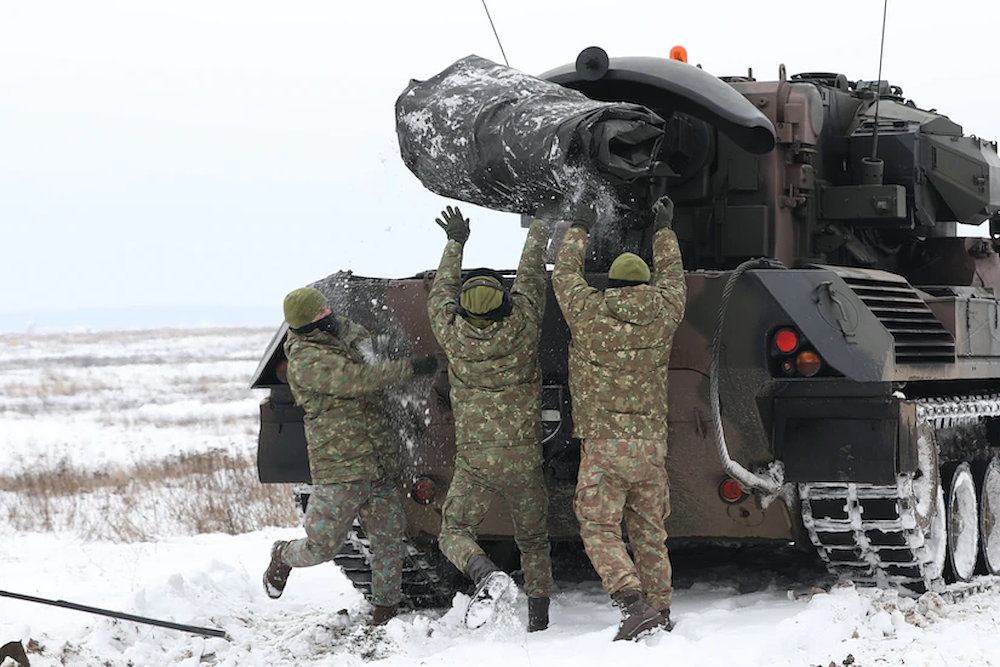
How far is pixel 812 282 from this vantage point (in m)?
7.12

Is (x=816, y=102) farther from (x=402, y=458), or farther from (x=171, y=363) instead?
(x=171, y=363)

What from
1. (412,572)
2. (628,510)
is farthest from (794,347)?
(412,572)

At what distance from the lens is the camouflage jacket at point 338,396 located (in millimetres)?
7379

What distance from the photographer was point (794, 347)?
7051 millimetres

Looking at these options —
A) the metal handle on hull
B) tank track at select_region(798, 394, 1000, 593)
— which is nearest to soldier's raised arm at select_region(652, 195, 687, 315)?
the metal handle on hull

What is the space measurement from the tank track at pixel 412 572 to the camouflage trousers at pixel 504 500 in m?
0.96

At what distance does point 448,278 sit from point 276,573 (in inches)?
73.2

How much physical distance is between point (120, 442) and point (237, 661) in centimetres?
1397

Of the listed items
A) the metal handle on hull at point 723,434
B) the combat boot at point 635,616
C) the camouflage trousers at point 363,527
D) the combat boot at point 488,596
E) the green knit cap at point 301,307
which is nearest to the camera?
the combat boot at point 635,616

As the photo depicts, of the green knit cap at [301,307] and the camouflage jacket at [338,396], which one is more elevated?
the green knit cap at [301,307]

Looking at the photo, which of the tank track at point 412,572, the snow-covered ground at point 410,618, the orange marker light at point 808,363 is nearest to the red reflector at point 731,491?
the snow-covered ground at point 410,618

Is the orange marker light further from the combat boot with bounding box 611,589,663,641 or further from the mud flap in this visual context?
the mud flap

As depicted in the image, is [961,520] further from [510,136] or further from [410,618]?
[510,136]

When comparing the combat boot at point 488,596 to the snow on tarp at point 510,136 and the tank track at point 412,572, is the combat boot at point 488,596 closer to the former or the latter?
the tank track at point 412,572
